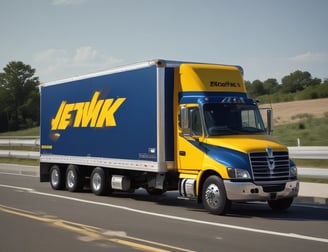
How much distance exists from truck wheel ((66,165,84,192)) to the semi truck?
0.05 meters

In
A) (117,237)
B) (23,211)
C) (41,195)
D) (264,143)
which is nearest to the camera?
(117,237)

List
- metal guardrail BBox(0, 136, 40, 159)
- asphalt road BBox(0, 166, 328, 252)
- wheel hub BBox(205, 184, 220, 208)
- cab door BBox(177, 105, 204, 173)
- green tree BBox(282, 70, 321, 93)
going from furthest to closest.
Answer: green tree BBox(282, 70, 321, 93) → metal guardrail BBox(0, 136, 40, 159) → cab door BBox(177, 105, 204, 173) → wheel hub BBox(205, 184, 220, 208) → asphalt road BBox(0, 166, 328, 252)

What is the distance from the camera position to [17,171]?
29000 millimetres

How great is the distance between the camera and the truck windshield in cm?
1329

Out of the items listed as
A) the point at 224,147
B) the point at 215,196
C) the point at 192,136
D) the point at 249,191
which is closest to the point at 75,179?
the point at 192,136

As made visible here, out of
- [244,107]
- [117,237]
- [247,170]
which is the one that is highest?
[244,107]

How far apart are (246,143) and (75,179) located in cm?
772

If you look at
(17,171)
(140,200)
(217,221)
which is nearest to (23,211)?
(140,200)

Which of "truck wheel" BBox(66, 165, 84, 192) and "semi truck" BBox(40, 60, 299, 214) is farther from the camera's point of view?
"truck wheel" BBox(66, 165, 84, 192)

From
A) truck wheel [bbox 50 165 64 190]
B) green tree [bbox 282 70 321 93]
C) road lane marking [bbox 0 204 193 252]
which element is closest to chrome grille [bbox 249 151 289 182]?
road lane marking [bbox 0 204 193 252]

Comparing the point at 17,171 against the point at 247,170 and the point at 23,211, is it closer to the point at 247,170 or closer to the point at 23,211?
the point at 23,211

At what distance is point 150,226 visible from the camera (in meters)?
11.2

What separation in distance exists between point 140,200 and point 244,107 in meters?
4.52

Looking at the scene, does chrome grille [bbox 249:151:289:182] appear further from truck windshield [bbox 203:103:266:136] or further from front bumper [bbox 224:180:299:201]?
truck windshield [bbox 203:103:266:136]
